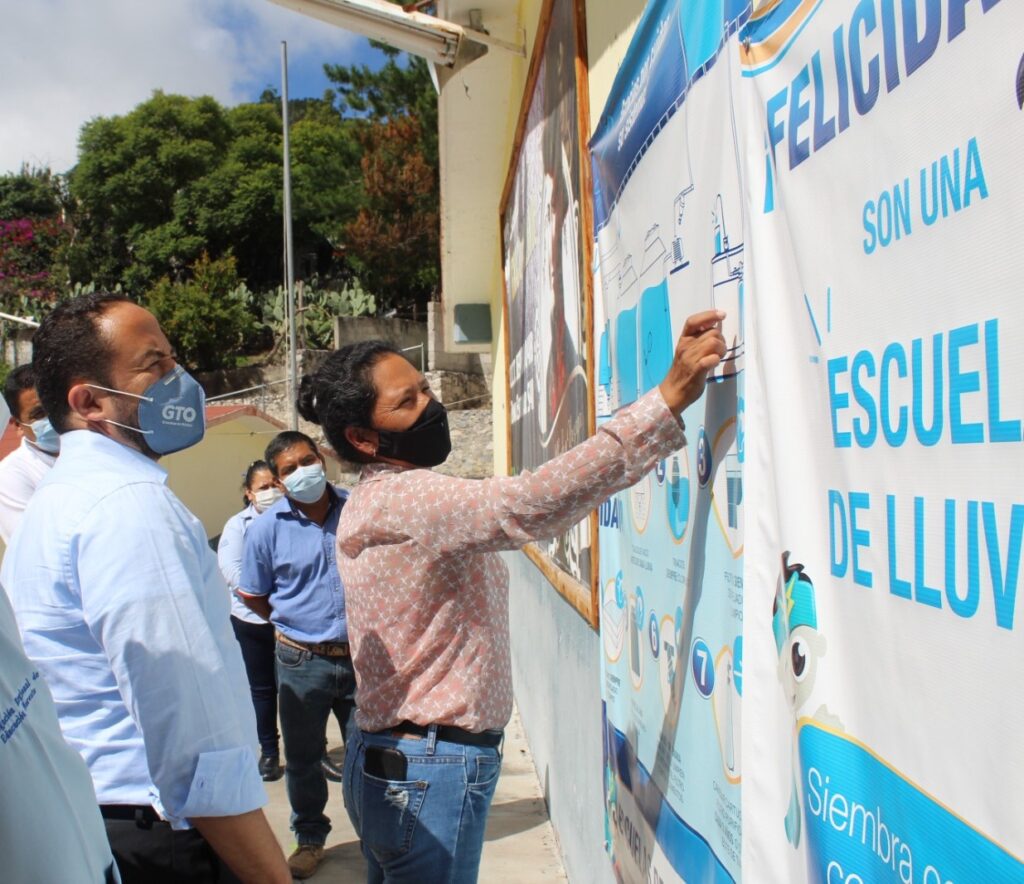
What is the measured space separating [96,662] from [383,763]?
0.74 m

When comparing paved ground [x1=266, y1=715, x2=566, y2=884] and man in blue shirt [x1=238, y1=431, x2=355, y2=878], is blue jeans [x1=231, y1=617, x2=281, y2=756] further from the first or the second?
man in blue shirt [x1=238, y1=431, x2=355, y2=878]

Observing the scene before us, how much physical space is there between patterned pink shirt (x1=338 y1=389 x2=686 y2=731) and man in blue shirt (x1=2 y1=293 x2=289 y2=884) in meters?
0.41

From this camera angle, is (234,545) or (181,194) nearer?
(234,545)

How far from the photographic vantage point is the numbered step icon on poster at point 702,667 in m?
1.75

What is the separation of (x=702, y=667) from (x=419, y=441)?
2.74 ft

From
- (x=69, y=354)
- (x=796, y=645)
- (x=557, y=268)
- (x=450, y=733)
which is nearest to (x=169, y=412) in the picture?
(x=69, y=354)

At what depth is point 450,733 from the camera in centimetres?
214

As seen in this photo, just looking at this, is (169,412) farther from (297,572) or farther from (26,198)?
(26,198)

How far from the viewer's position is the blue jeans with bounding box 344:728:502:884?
2.11 meters

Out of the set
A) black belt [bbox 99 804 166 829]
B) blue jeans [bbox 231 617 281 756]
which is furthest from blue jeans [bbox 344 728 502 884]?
blue jeans [bbox 231 617 281 756]

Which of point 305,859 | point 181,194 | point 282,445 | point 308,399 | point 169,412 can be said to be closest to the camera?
point 169,412

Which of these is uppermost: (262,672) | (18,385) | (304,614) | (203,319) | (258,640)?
(203,319)

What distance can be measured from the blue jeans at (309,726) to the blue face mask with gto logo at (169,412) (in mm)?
2522

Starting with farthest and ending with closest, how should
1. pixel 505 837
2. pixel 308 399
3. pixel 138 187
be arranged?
pixel 138 187
pixel 505 837
pixel 308 399
